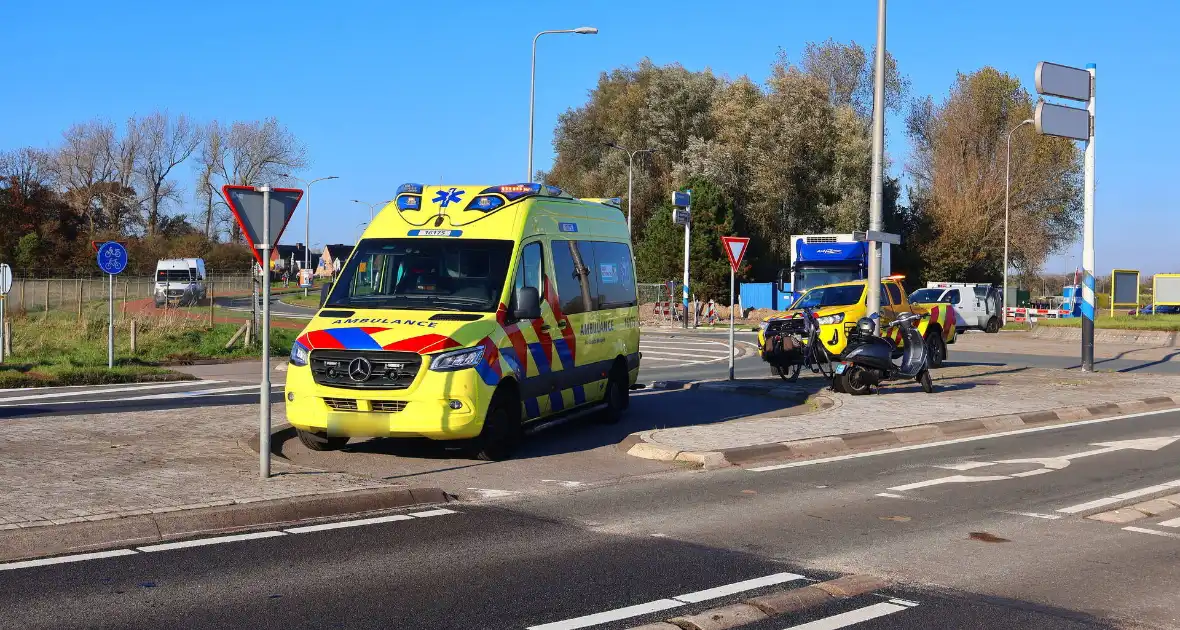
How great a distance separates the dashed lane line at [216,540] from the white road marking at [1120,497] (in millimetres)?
4732

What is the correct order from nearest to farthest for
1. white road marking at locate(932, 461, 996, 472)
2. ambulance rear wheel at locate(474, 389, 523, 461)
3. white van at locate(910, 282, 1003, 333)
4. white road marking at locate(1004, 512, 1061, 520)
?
white road marking at locate(1004, 512, 1061, 520) < ambulance rear wheel at locate(474, 389, 523, 461) < white road marking at locate(932, 461, 996, 472) < white van at locate(910, 282, 1003, 333)

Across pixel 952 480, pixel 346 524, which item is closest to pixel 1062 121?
pixel 952 480

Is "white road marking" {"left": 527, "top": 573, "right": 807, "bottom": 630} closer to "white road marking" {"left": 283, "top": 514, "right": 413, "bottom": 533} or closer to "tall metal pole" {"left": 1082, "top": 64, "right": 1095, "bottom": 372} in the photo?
"white road marking" {"left": 283, "top": 514, "right": 413, "bottom": 533}

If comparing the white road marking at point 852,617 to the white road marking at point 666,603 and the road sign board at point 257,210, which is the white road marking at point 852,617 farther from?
the road sign board at point 257,210

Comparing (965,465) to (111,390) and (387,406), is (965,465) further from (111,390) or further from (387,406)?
(111,390)

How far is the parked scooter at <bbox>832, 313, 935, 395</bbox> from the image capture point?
1634cm

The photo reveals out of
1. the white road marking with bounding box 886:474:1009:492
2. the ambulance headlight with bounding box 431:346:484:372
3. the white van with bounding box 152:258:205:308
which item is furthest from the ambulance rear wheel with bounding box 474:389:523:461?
the white van with bounding box 152:258:205:308

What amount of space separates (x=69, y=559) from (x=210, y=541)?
0.85m

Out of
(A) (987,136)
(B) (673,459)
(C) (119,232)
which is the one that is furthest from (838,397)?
(C) (119,232)

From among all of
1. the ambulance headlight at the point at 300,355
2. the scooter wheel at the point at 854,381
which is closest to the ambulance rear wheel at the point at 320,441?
the ambulance headlight at the point at 300,355

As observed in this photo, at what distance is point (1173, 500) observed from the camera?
8945 millimetres

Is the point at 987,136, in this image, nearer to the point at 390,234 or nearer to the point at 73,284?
the point at 73,284

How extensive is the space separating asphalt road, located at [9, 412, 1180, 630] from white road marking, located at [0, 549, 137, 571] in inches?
4.6

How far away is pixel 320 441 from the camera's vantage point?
10977mm
